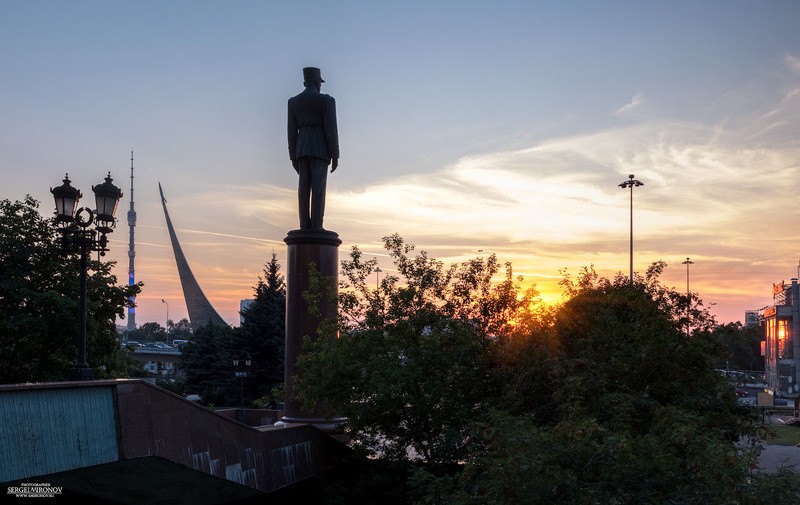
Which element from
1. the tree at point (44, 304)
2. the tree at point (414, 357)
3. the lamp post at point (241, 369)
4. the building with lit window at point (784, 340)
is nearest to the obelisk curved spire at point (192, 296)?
the lamp post at point (241, 369)

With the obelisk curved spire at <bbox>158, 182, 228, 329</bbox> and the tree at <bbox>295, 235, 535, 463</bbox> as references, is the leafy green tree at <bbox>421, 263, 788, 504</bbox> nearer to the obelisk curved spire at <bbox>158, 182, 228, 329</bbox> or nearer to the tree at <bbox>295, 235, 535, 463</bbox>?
the tree at <bbox>295, 235, 535, 463</bbox>

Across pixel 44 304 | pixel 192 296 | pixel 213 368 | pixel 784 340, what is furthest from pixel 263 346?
pixel 192 296

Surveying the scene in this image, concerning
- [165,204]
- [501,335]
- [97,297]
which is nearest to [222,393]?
[97,297]

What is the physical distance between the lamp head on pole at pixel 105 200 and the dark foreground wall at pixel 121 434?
3.73 meters

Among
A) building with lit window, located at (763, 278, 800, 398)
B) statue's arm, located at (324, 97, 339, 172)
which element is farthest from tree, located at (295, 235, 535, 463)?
building with lit window, located at (763, 278, 800, 398)

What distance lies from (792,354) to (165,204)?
4393 inches

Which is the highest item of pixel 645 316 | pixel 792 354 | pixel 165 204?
pixel 165 204

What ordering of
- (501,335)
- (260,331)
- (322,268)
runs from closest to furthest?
(501,335) → (322,268) → (260,331)

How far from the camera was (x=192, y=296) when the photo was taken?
12112 centimetres

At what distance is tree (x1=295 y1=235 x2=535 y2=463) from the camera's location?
20.1m

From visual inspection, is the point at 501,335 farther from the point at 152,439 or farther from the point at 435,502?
the point at 152,439

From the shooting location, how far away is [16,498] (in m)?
19.3

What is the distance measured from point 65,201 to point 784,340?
97.4 metres

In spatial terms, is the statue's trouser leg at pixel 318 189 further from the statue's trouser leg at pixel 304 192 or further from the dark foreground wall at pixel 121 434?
the dark foreground wall at pixel 121 434
